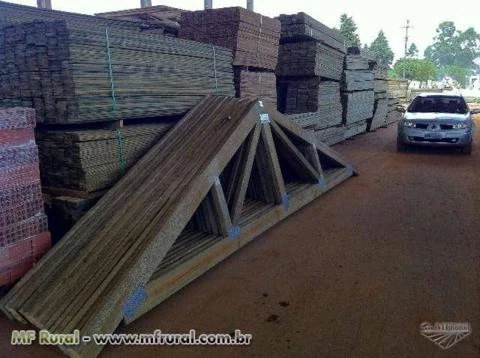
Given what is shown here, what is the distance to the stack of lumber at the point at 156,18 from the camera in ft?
31.6

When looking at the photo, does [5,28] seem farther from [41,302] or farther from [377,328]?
[377,328]

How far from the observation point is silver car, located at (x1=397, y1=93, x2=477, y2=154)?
11.4 meters

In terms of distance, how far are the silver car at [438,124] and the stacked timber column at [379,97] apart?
6110mm

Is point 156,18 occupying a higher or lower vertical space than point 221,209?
higher

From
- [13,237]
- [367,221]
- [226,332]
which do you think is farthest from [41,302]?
[367,221]

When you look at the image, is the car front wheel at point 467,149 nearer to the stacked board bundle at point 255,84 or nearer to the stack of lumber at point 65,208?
the stacked board bundle at point 255,84

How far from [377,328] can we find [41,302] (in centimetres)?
305

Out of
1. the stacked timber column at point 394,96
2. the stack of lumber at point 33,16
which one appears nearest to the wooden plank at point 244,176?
the stack of lumber at point 33,16

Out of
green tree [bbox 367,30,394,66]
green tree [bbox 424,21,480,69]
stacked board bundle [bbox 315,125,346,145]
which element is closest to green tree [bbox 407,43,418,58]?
green tree [bbox 424,21,480,69]

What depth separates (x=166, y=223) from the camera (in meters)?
4.12

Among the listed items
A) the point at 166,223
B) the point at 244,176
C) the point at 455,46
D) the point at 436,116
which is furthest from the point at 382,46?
the point at 166,223

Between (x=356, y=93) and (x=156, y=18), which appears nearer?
(x=156, y=18)

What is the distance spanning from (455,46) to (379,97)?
5205 inches

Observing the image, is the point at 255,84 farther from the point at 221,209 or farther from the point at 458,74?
the point at 458,74
